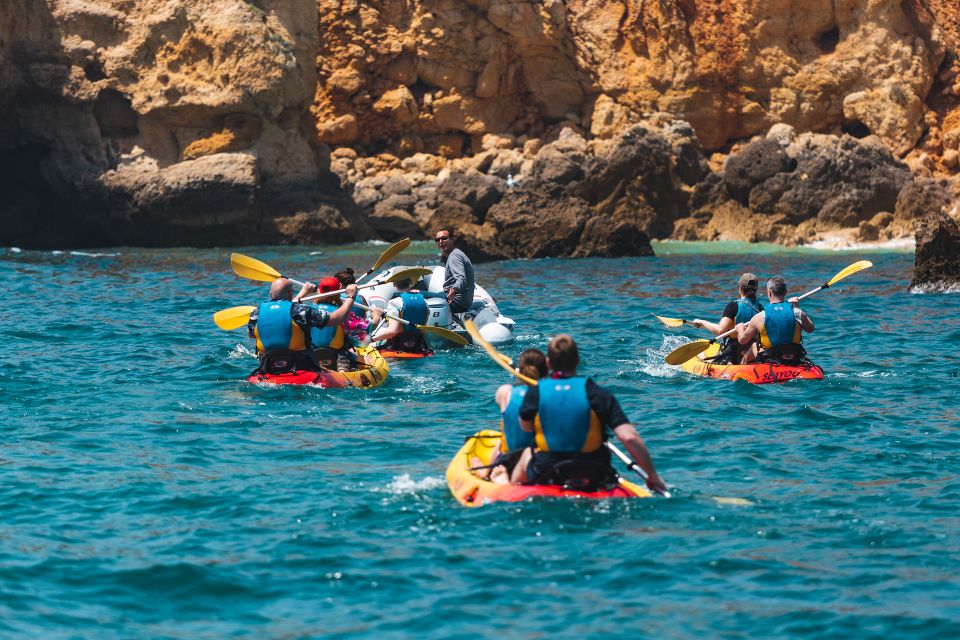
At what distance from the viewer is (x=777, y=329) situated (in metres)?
13.7

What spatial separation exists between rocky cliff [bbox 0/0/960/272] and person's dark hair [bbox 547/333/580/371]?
80.4 feet

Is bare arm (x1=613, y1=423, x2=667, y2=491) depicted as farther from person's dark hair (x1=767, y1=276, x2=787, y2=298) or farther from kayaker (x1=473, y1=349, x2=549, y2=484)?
person's dark hair (x1=767, y1=276, x2=787, y2=298)

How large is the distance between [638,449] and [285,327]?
542cm

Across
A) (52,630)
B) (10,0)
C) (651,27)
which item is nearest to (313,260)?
(10,0)


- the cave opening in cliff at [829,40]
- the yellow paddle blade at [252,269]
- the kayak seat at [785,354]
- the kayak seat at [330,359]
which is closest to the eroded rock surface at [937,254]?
the kayak seat at [785,354]

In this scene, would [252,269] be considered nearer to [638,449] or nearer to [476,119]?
[638,449]

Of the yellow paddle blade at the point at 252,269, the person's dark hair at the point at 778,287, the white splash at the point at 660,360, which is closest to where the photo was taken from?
the person's dark hair at the point at 778,287

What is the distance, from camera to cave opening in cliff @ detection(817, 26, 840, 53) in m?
46.3

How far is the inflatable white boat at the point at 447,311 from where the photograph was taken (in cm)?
1686

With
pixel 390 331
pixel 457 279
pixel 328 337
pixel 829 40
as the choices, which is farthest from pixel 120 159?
pixel 328 337

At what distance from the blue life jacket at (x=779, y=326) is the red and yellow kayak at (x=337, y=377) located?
4152 mm

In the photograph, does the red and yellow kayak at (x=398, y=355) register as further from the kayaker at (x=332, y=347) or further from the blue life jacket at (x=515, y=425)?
the blue life jacket at (x=515, y=425)

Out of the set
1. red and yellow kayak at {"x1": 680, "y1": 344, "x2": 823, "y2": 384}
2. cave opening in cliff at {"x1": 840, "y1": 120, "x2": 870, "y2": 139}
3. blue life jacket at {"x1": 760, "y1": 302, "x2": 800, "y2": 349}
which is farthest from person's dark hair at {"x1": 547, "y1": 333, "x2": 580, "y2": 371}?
cave opening in cliff at {"x1": 840, "y1": 120, "x2": 870, "y2": 139}

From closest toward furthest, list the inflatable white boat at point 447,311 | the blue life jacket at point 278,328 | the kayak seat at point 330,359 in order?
the blue life jacket at point 278,328 < the kayak seat at point 330,359 < the inflatable white boat at point 447,311
